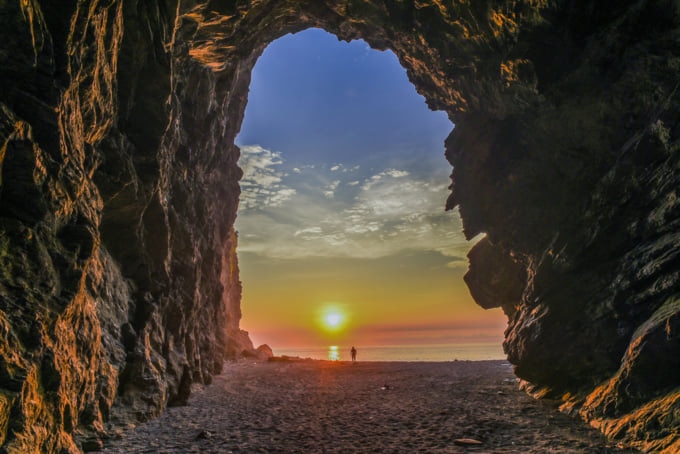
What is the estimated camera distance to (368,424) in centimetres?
1634

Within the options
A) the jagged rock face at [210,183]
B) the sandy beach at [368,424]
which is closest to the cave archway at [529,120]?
the jagged rock face at [210,183]

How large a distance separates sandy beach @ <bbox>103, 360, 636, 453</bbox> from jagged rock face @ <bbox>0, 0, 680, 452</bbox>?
1.58 metres

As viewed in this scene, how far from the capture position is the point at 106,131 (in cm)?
1658

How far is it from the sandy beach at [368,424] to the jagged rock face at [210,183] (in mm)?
1580

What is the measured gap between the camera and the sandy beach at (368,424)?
12.9m

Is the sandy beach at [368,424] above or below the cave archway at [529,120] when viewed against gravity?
below

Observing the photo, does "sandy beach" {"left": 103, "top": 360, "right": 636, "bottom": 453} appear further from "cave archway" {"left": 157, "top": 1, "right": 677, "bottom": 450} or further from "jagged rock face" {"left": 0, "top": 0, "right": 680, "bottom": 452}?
"cave archway" {"left": 157, "top": 1, "right": 677, "bottom": 450}

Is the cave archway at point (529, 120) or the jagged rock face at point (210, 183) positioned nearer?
the jagged rock face at point (210, 183)

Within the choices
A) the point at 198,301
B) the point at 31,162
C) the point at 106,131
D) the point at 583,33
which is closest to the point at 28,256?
the point at 31,162

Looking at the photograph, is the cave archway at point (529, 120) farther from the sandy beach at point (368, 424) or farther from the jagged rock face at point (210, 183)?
the sandy beach at point (368, 424)

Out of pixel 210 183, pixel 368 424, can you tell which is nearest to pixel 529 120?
pixel 368 424

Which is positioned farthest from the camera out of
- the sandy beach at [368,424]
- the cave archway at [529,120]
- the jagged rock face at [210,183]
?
the cave archway at [529,120]

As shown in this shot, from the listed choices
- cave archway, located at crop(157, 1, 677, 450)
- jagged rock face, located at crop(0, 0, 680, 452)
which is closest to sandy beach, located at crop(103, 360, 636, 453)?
jagged rock face, located at crop(0, 0, 680, 452)

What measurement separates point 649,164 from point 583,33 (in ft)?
29.8
